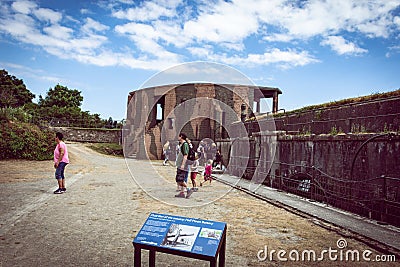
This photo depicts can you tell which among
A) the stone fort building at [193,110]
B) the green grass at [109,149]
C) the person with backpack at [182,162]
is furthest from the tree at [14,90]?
the person with backpack at [182,162]

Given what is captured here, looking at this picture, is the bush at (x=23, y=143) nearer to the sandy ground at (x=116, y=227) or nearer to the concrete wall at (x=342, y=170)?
the sandy ground at (x=116, y=227)

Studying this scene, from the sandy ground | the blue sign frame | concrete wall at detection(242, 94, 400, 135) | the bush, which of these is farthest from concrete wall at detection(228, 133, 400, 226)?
the bush

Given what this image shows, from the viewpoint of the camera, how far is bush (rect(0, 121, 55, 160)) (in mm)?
17422

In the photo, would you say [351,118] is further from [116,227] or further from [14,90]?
[14,90]

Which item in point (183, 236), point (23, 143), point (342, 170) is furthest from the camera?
point (23, 143)

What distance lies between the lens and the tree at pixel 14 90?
134ft

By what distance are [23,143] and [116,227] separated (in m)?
14.8

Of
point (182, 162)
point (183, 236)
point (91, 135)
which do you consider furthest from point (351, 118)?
point (91, 135)

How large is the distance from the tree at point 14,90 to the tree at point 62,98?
6.86 feet

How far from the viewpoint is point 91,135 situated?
33000mm

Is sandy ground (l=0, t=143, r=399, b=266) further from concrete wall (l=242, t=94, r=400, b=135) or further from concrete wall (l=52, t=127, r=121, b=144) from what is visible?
concrete wall (l=52, t=127, r=121, b=144)

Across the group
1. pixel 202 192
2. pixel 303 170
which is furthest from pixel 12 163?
pixel 303 170

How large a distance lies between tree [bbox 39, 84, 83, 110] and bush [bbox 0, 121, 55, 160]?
1092 inches

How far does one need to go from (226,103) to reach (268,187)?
718 inches
